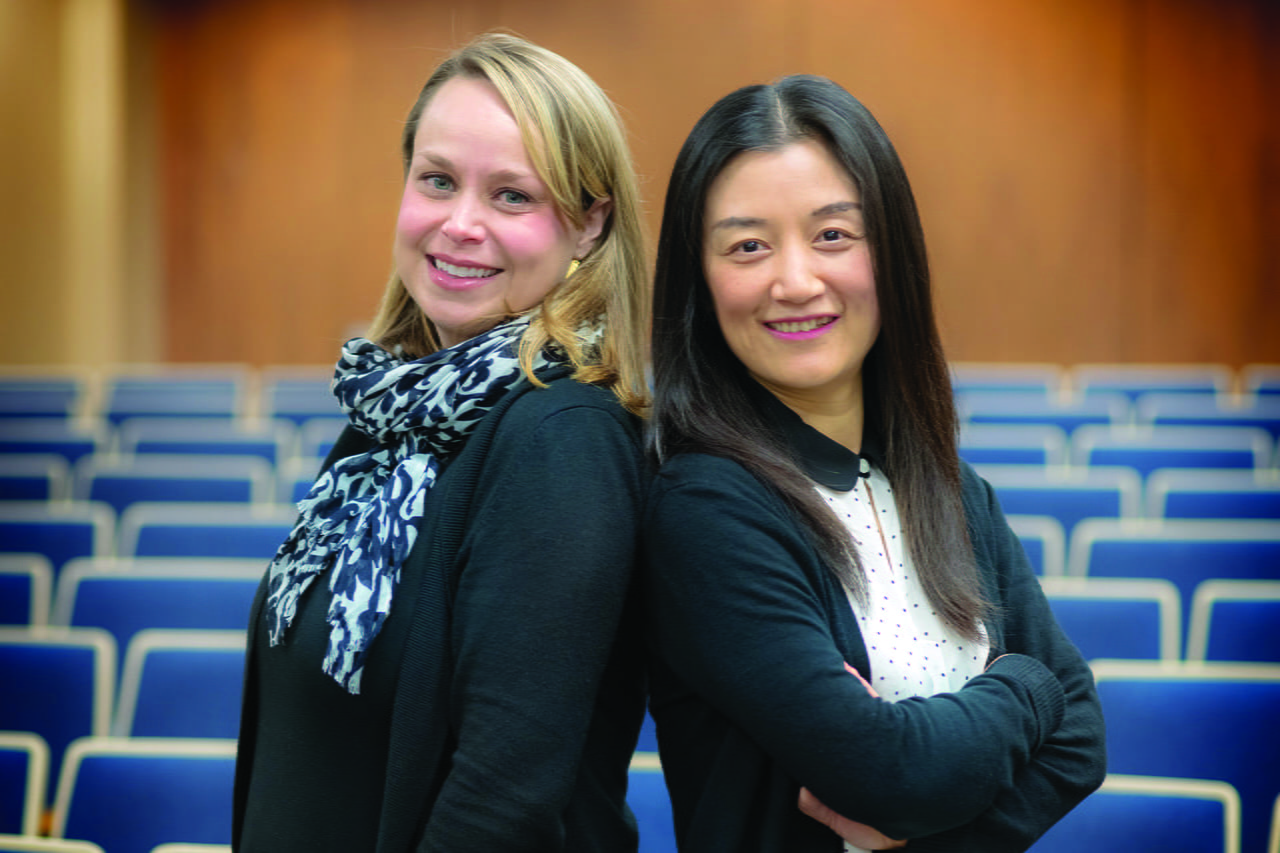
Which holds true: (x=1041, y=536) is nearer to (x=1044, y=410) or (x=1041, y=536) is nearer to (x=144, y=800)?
(x=144, y=800)

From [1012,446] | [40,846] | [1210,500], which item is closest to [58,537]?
[40,846]

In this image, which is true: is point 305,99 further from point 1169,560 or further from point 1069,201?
point 1169,560

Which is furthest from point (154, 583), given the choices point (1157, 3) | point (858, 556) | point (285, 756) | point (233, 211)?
point (1157, 3)

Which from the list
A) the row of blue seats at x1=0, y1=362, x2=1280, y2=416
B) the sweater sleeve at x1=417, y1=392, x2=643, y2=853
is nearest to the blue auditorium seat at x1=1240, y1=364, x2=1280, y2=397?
the row of blue seats at x1=0, y1=362, x2=1280, y2=416

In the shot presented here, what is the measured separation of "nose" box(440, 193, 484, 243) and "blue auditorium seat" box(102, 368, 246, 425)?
475 cm

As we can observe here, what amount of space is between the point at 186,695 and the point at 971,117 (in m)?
6.78

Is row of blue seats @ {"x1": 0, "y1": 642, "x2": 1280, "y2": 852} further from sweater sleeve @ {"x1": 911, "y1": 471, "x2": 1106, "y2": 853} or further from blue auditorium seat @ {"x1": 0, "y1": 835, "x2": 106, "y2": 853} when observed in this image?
sweater sleeve @ {"x1": 911, "y1": 471, "x2": 1106, "y2": 853}

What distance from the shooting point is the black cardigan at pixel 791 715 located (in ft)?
3.36

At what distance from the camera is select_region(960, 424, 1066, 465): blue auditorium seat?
4078 millimetres

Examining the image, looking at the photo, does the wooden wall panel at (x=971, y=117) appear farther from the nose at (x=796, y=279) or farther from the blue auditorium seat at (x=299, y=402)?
the nose at (x=796, y=279)

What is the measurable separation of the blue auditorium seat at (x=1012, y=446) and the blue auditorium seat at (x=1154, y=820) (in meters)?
2.25

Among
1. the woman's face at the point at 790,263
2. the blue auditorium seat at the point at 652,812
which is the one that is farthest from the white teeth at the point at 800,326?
the blue auditorium seat at the point at 652,812

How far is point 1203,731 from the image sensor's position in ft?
6.86

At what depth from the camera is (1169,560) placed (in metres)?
2.97
